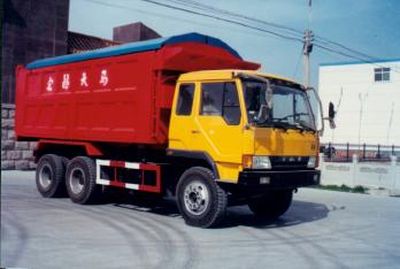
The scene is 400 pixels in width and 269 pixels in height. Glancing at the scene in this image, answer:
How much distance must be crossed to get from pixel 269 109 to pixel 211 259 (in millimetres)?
2614

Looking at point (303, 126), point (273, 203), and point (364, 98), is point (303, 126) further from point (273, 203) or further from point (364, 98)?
point (364, 98)

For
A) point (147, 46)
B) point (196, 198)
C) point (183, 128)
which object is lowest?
point (196, 198)

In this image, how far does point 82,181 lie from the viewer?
10.9 meters

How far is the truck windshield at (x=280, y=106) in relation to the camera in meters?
8.07

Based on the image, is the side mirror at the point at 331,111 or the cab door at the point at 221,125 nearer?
the cab door at the point at 221,125

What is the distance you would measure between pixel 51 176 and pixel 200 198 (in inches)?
178

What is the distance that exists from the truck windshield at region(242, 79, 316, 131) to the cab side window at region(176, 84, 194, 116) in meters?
1.08

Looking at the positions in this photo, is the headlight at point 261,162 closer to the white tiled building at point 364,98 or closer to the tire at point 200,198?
the tire at point 200,198

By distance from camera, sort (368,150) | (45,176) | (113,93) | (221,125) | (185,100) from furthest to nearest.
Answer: (368,150) < (45,176) < (113,93) < (185,100) < (221,125)

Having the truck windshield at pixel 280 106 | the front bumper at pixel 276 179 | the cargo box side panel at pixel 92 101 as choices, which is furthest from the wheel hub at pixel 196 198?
the truck windshield at pixel 280 106

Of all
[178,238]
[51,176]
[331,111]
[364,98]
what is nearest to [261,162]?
[178,238]

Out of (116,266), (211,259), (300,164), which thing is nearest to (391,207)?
(300,164)

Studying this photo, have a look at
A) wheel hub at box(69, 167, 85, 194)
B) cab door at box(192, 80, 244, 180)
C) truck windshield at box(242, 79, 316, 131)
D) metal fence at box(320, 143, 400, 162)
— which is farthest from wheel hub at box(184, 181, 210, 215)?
metal fence at box(320, 143, 400, 162)

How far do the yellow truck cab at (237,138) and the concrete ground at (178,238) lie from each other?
2.14ft
